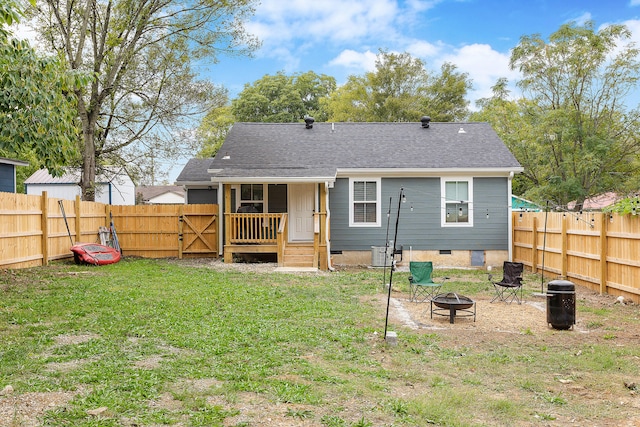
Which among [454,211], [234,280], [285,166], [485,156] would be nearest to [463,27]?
[485,156]

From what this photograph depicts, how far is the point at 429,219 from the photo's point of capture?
15.6 meters

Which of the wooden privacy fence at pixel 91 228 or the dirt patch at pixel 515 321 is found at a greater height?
the wooden privacy fence at pixel 91 228

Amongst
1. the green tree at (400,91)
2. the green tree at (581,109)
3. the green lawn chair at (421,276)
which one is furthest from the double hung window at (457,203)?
the green tree at (400,91)

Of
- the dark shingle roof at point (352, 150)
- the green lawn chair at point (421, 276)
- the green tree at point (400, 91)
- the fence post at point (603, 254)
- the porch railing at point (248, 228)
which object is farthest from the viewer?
the green tree at point (400, 91)

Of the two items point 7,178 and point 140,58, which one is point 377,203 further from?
point 7,178

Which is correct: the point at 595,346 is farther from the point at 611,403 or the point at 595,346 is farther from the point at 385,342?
the point at 385,342

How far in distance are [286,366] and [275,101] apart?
34.8 m

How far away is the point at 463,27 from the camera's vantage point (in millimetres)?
17812

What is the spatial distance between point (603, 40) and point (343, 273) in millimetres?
17263

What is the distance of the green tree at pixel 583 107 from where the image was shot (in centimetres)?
2175

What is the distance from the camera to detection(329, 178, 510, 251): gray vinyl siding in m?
15.5

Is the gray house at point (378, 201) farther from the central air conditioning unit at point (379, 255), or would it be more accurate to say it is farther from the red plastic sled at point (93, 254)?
the red plastic sled at point (93, 254)

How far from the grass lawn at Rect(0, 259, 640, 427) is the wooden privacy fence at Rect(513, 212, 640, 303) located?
0.96 meters

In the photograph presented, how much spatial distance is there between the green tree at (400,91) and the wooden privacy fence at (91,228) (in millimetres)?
22616
